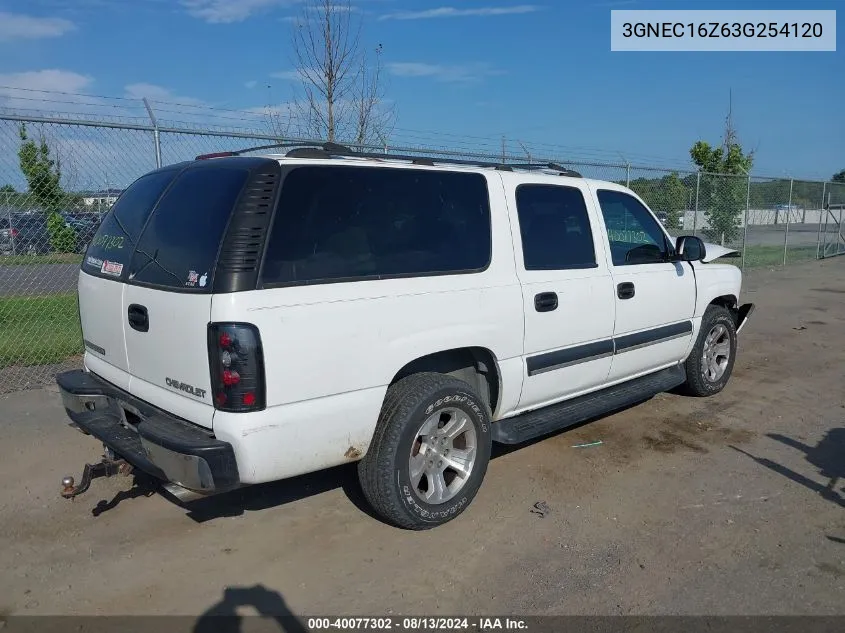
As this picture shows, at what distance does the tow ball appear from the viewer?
367 cm

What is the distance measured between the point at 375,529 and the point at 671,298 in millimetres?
2998

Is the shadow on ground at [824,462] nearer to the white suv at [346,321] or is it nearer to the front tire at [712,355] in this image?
the front tire at [712,355]

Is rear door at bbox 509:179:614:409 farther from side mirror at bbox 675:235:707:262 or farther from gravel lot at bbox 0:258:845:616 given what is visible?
side mirror at bbox 675:235:707:262

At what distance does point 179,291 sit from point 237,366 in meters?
0.50

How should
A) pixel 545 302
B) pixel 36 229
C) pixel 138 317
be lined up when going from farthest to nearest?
pixel 36 229 → pixel 545 302 → pixel 138 317

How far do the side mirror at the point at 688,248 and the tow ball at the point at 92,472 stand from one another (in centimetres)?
420

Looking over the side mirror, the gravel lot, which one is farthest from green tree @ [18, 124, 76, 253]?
the side mirror

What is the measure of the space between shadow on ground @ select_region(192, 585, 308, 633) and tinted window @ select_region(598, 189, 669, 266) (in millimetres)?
3168

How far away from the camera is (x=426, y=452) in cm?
380

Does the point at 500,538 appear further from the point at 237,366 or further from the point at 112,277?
the point at 112,277

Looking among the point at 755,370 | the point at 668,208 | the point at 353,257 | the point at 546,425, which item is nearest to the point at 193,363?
the point at 353,257

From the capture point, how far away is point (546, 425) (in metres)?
4.42

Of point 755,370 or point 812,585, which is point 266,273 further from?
point 755,370

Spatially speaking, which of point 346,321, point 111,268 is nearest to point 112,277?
point 111,268
